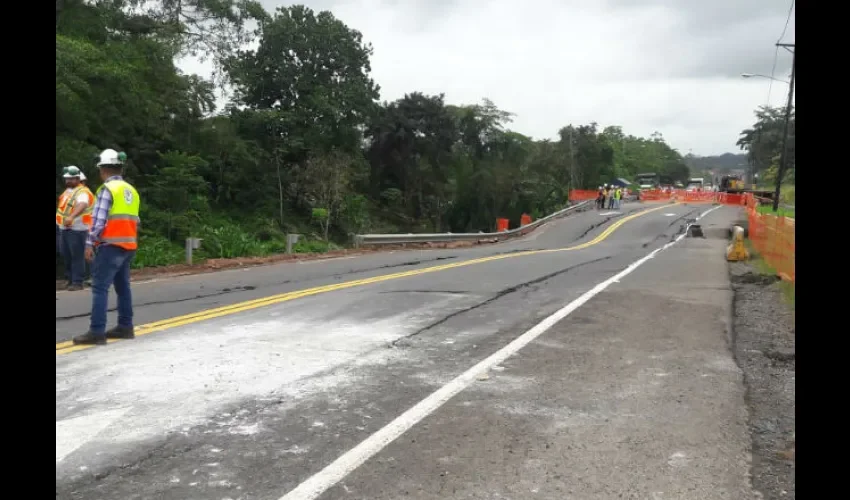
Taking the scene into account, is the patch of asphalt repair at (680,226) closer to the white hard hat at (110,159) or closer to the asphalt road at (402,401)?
the asphalt road at (402,401)

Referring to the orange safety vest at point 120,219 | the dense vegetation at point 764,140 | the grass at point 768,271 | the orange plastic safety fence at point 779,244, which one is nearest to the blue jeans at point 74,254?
the orange safety vest at point 120,219

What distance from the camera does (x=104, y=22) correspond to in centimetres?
2789

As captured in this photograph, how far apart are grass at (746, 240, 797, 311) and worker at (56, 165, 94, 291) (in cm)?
1044

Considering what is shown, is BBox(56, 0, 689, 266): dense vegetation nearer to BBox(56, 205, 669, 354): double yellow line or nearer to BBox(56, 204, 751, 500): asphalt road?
BBox(56, 205, 669, 354): double yellow line

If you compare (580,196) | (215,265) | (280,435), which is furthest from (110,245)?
(580,196)

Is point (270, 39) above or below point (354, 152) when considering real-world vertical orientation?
above

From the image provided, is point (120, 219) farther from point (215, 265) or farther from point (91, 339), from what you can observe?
point (215, 265)

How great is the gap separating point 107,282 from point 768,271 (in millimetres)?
12977

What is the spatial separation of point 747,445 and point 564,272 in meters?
9.85

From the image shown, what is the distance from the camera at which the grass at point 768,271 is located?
10.2m

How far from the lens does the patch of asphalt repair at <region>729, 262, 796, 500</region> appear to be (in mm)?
3883

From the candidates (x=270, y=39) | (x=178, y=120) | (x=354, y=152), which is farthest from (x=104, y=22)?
(x=354, y=152)
